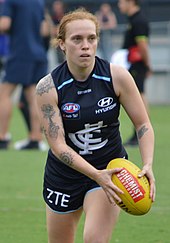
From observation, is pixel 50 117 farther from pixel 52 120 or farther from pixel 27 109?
pixel 27 109

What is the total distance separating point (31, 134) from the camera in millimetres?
13062

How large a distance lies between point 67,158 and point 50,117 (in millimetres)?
315

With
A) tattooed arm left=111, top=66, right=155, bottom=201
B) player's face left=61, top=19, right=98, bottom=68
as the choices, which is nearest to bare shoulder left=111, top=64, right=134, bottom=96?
tattooed arm left=111, top=66, right=155, bottom=201

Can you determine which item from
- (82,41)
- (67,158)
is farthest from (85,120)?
(82,41)

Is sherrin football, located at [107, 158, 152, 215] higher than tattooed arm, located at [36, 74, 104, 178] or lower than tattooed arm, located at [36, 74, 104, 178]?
lower

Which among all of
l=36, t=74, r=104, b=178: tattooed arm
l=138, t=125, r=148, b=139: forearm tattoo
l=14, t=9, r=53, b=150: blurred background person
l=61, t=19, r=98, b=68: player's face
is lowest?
l=14, t=9, r=53, b=150: blurred background person

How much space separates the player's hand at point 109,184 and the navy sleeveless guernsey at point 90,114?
0.44 m

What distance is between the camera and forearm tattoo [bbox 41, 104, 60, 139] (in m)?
5.76

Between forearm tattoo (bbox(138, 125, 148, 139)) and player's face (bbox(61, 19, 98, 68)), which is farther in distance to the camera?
forearm tattoo (bbox(138, 125, 148, 139))

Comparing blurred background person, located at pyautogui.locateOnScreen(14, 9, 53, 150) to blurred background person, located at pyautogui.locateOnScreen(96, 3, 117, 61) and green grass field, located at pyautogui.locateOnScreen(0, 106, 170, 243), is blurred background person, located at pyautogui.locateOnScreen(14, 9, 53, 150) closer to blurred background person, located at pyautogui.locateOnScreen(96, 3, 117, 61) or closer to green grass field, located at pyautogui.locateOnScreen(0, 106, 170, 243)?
green grass field, located at pyautogui.locateOnScreen(0, 106, 170, 243)

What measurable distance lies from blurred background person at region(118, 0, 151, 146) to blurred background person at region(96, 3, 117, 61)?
914 cm

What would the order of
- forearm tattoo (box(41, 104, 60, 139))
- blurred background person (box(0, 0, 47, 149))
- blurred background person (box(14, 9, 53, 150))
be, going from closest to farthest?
forearm tattoo (box(41, 104, 60, 139)) → blurred background person (box(0, 0, 47, 149)) → blurred background person (box(14, 9, 53, 150))

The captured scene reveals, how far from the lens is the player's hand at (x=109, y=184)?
213 inches

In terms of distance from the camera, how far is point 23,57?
13109mm
